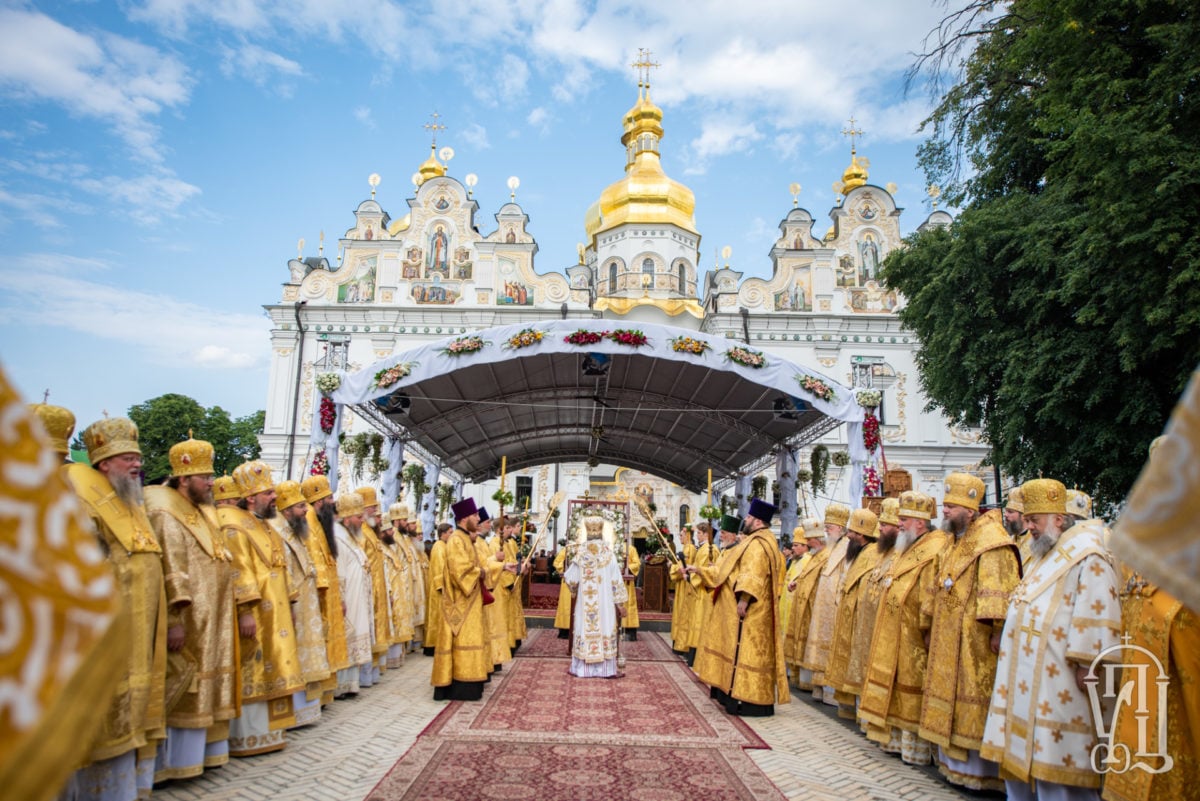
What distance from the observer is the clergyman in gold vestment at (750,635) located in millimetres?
6707

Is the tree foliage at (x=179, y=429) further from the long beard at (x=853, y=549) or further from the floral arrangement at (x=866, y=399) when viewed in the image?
the long beard at (x=853, y=549)

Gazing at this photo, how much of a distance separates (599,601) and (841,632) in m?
2.83

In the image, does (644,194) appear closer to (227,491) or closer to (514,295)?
(514,295)

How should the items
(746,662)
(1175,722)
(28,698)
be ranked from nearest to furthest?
(28,698) < (1175,722) < (746,662)

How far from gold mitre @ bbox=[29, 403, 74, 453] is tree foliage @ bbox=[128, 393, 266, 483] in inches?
1217

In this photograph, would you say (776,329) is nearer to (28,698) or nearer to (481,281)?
(481,281)

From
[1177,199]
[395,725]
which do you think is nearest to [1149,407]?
[1177,199]

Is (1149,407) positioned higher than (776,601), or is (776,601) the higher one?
(1149,407)

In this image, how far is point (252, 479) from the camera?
5551 millimetres

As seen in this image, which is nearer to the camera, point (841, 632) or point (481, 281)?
point (841, 632)

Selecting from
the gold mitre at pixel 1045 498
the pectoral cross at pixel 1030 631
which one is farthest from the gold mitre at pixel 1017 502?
the pectoral cross at pixel 1030 631

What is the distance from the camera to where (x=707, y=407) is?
13648 millimetres

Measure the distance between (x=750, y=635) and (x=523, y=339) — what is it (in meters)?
5.06

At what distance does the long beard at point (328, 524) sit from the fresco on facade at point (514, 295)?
787 inches
